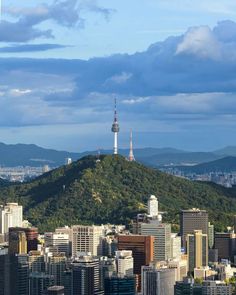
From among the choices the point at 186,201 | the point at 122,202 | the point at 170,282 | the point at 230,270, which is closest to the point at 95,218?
the point at 122,202

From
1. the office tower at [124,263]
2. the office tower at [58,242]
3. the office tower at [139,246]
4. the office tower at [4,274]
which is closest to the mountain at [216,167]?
the office tower at [58,242]

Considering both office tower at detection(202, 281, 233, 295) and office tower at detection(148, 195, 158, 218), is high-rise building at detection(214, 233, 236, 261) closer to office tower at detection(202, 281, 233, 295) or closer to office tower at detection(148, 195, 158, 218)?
office tower at detection(148, 195, 158, 218)

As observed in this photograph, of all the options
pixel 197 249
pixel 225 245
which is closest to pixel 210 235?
pixel 225 245

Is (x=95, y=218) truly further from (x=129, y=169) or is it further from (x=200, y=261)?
(x=200, y=261)

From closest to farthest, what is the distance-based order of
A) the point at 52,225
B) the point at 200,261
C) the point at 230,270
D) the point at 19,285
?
the point at 19,285 < the point at 230,270 < the point at 200,261 < the point at 52,225

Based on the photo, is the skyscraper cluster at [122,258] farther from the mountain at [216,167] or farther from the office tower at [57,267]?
the mountain at [216,167]
